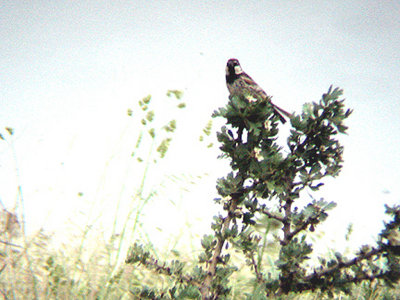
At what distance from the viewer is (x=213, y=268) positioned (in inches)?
67.6

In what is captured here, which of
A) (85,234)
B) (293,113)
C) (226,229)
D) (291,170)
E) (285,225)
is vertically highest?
(293,113)

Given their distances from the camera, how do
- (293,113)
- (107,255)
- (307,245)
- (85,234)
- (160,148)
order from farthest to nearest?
(160,148) < (85,234) < (107,255) < (293,113) < (307,245)

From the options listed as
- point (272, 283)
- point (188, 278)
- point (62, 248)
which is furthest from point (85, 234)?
point (272, 283)

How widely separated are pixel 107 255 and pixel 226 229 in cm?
154

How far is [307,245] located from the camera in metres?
1.65

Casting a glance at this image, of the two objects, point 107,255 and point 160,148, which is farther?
point 160,148

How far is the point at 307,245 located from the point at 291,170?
0.43 meters

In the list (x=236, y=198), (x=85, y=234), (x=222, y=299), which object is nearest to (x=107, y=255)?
(x=85, y=234)

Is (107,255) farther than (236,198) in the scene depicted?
Yes

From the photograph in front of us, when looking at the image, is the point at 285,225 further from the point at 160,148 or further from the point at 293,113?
the point at 160,148

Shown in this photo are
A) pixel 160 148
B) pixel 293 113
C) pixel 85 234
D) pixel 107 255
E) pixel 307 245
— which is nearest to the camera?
pixel 307 245

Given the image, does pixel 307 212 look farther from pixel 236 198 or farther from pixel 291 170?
pixel 236 198

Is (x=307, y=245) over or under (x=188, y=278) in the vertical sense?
over

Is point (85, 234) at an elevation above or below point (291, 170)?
below
